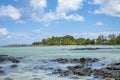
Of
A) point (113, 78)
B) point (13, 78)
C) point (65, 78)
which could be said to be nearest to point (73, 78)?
point (65, 78)

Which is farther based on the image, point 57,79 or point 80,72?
point 80,72

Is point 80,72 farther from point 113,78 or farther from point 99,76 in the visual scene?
point 113,78

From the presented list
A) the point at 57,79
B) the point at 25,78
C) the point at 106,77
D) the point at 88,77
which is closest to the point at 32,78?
the point at 25,78

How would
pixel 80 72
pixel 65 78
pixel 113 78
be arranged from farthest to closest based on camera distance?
pixel 80 72 → pixel 65 78 → pixel 113 78

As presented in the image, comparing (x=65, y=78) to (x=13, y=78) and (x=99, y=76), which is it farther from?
(x=13, y=78)

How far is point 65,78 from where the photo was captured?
2538 cm

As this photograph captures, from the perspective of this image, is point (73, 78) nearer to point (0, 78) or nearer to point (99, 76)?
point (99, 76)

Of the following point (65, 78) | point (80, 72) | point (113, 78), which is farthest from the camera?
point (80, 72)

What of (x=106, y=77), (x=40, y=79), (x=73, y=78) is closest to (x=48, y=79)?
(x=40, y=79)

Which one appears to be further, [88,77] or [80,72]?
[80,72]

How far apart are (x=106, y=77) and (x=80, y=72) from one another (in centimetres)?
442

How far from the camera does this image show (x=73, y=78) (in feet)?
82.5

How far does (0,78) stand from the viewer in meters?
25.8

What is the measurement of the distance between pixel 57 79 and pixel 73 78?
1790 mm
